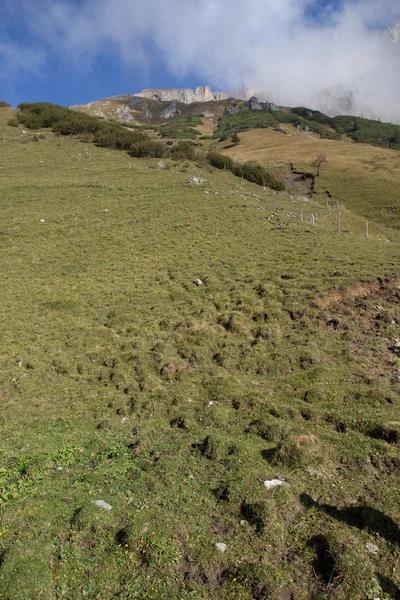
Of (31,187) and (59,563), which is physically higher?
(31,187)

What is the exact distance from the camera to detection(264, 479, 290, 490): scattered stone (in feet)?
23.3

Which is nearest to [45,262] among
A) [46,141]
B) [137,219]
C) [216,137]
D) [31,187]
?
[137,219]

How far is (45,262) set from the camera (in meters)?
22.2

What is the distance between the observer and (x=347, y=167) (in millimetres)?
67812

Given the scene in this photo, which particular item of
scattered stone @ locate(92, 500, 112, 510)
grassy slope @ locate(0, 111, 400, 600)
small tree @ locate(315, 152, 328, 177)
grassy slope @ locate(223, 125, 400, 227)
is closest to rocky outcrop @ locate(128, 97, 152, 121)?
grassy slope @ locate(223, 125, 400, 227)

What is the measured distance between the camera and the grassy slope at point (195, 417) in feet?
18.3

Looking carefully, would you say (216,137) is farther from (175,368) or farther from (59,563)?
(59,563)

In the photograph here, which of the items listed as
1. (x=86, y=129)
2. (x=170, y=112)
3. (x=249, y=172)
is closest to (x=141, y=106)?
(x=170, y=112)

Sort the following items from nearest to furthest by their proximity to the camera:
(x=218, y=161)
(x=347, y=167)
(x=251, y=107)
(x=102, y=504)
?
1. (x=102, y=504)
2. (x=218, y=161)
3. (x=347, y=167)
4. (x=251, y=107)

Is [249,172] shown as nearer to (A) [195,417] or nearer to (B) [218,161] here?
(B) [218,161]

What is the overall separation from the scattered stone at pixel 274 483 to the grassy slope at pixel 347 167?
45775 mm

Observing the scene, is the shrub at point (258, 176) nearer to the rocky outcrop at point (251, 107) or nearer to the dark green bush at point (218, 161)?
the dark green bush at point (218, 161)

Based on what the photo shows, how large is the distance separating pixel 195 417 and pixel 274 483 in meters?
3.42

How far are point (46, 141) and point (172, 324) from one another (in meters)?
47.3
